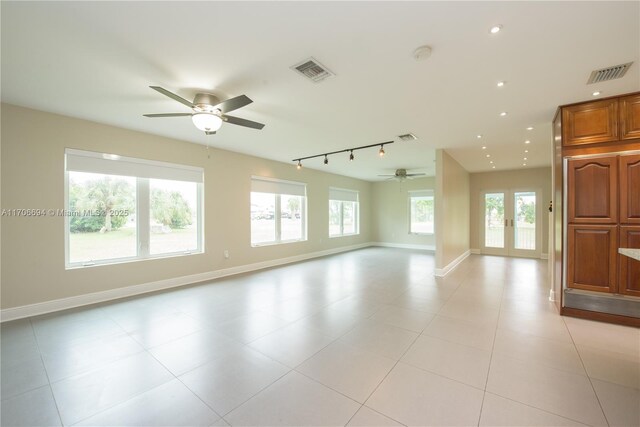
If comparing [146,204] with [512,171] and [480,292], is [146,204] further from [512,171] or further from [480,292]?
[512,171]

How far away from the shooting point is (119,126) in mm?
4113

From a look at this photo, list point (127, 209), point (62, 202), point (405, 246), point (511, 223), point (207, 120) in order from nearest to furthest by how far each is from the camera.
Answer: point (207, 120)
point (62, 202)
point (127, 209)
point (511, 223)
point (405, 246)

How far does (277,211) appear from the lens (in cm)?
695

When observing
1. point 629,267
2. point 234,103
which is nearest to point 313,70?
point 234,103

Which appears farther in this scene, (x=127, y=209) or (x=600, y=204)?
(x=127, y=209)

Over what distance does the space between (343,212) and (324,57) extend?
7.54 meters

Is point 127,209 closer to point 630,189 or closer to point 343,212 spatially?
point 343,212

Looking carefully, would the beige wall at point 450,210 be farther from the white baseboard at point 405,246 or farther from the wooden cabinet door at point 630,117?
the wooden cabinet door at point 630,117

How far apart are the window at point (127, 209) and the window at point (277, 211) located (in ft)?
4.74

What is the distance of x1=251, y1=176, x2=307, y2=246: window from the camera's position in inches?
252

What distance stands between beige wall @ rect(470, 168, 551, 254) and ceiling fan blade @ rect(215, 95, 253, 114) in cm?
858

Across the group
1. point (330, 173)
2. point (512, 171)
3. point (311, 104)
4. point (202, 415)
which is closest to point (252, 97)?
point (311, 104)

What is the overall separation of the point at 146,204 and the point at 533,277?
7879mm

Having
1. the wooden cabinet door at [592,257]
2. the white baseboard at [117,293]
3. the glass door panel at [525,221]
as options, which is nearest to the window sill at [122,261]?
the white baseboard at [117,293]
